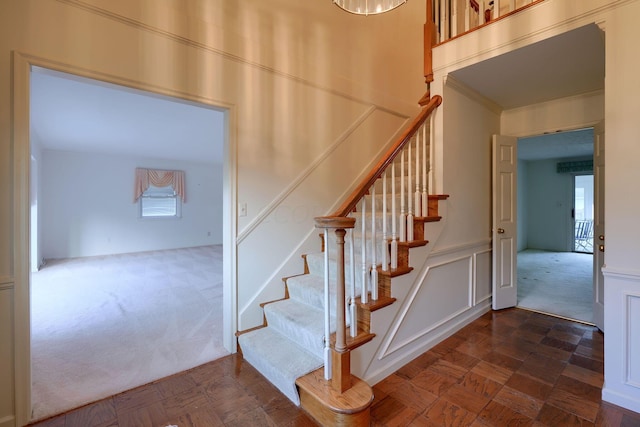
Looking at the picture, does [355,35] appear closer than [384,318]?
No

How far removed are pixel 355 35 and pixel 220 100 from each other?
6.40 ft

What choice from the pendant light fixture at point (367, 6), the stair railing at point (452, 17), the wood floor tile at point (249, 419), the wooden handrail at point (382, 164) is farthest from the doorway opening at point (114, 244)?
the stair railing at point (452, 17)

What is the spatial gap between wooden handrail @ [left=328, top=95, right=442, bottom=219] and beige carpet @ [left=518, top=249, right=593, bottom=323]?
8.98 feet

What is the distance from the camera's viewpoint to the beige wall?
1.54 meters

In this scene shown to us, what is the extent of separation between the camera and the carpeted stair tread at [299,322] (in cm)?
191

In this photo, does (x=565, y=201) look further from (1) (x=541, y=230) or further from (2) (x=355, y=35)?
(2) (x=355, y=35)

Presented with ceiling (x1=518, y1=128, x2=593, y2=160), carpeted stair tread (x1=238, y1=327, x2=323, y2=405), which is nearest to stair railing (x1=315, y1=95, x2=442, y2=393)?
carpeted stair tread (x1=238, y1=327, x2=323, y2=405)

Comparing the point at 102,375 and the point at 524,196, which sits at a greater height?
the point at 524,196

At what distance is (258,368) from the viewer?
2.07 m

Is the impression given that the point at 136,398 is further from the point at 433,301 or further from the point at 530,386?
the point at 530,386

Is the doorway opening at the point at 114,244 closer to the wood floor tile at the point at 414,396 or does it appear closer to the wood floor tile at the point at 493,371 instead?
the wood floor tile at the point at 414,396

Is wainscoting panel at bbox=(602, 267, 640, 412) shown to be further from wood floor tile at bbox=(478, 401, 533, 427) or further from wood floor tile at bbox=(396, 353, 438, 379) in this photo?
wood floor tile at bbox=(396, 353, 438, 379)

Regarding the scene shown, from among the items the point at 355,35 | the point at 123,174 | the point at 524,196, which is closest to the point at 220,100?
the point at 355,35

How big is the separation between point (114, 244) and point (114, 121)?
3.96 m
